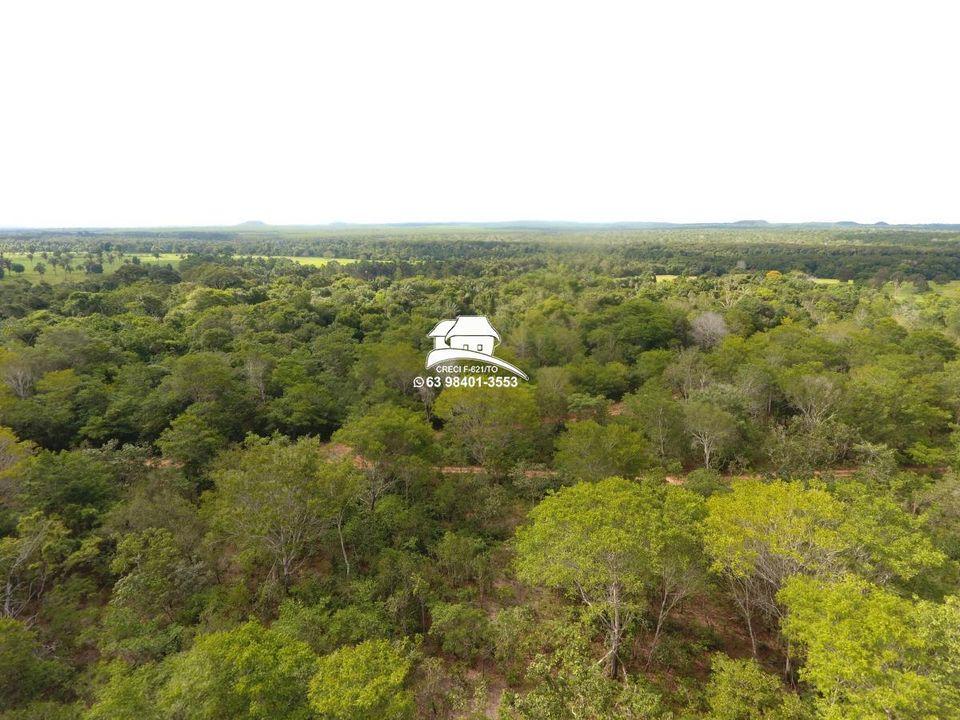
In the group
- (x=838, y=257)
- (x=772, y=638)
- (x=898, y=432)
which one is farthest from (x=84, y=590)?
(x=838, y=257)

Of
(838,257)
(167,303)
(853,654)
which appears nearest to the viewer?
(853,654)

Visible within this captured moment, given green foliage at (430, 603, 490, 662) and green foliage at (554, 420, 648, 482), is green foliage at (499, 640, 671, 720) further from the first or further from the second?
green foliage at (554, 420, 648, 482)

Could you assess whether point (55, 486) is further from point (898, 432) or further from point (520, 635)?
point (898, 432)

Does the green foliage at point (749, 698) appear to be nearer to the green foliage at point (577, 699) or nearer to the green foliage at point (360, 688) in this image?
the green foliage at point (577, 699)

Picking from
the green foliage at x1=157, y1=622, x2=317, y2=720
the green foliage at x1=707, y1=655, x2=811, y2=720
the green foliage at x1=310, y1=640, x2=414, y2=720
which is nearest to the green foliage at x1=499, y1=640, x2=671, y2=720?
the green foliage at x1=707, y1=655, x2=811, y2=720

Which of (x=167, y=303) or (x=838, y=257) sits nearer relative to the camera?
(x=167, y=303)

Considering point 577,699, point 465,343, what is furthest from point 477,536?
point 465,343
